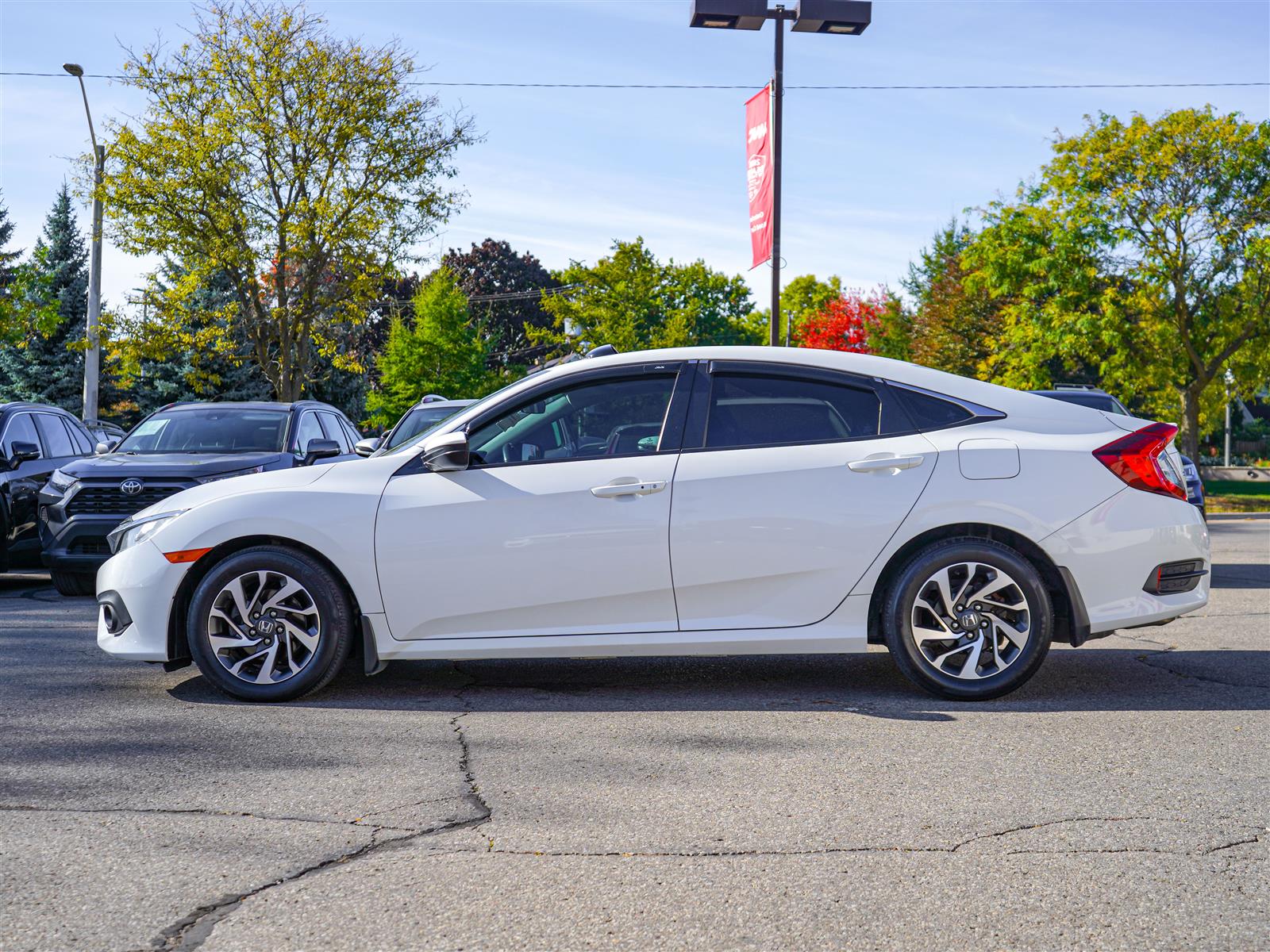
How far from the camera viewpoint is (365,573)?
5.79m

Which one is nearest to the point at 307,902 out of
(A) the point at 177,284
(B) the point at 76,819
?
(B) the point at 76,819

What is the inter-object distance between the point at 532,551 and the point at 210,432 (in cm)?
618

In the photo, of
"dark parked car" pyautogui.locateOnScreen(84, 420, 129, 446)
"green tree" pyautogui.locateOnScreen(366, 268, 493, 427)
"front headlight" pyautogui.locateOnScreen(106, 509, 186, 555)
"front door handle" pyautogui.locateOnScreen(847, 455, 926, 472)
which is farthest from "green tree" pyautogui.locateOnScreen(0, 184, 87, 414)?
"front door handle" pyautogui.locateOnScreen(847, 455, 926, 472)

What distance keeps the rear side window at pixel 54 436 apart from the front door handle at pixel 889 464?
8.97 metres

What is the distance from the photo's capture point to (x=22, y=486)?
1108cm

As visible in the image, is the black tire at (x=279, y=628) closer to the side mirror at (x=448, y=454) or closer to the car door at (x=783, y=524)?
the side mirror at (x=448, y=454)

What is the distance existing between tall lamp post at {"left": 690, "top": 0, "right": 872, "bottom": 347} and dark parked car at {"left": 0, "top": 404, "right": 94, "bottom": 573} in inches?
311

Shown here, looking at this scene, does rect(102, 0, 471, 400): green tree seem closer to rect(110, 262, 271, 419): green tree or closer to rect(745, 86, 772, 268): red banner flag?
rect(110, 262, 271, 419): green tree

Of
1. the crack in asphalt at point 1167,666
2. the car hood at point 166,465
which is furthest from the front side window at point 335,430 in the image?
the crack in asphalt at point 1167,666

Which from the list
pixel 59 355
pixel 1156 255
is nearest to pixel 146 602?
pixel 1156 255

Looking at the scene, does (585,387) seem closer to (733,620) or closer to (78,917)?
(733,620)

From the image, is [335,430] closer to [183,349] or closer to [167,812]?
[167,812]

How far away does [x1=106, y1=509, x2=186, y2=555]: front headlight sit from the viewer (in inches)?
237

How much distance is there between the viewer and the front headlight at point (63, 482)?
970 cm
